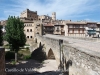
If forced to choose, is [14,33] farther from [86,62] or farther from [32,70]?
[86,62]

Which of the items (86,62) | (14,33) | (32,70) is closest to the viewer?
(86,62)

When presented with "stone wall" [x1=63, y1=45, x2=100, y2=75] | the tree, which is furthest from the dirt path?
"stone wall" [x1=63, y1=45, x2=100, y2=75]

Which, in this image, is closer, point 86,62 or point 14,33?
point 86,62

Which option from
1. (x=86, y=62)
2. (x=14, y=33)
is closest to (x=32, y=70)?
(x=14, y=33)

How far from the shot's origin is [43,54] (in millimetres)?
26422

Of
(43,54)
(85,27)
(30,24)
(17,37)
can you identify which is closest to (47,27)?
(30,24)

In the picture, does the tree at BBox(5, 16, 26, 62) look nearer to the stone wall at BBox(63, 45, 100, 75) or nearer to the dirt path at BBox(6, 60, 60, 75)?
the dirt path at BBox(6, 60, 60, 75)

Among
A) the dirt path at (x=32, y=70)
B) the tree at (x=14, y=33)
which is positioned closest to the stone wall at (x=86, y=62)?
the dirt path at (x=32, y=70)

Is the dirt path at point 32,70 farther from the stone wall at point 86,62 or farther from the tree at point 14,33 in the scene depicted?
the stone wall at point 86,62

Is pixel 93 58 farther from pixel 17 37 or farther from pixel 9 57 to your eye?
pixel 9 57

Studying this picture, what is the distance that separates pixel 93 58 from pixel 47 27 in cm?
4836

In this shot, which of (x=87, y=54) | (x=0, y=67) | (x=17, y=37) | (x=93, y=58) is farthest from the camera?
(x=17, y=37)

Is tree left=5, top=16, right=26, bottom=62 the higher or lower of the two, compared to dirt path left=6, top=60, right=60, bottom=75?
higher

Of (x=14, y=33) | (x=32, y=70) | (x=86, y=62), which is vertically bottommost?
(x=32, y=70)
